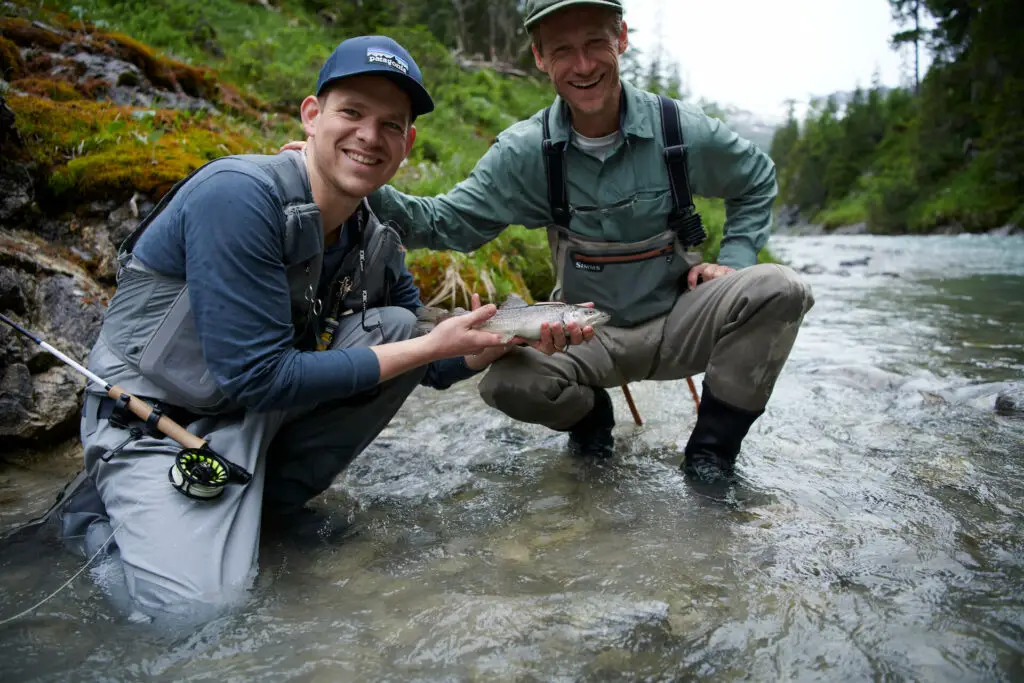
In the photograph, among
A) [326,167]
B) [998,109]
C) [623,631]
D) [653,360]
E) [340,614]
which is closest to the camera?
[623,631]

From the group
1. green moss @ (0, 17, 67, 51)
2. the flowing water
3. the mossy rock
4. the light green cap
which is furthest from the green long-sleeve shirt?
green moss @ (0, 17, 67, 51)

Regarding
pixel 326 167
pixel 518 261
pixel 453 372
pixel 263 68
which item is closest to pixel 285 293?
pixel 326 167

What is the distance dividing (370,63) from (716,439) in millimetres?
2680

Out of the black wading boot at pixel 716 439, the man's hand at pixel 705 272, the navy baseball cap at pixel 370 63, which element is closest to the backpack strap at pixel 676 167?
the man's hand at pixel 705 272

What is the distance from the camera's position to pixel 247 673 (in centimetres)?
214

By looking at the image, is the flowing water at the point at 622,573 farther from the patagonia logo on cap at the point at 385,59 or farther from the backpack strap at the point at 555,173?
the patagonia logo on cap at the point at 385,59

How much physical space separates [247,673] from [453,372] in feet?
6.34

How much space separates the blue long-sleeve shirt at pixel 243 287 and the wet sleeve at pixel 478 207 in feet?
4.21

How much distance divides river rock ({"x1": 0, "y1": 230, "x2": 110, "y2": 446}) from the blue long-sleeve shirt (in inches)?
72.8

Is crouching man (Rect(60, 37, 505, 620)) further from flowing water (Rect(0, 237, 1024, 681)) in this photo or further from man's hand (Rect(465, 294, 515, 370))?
man's hand (Rect(465, 294, 515, 370))

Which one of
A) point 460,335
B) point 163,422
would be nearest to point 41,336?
point 163,422

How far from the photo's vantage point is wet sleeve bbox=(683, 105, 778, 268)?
156 inches

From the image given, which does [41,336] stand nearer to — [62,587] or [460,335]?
[62,587]

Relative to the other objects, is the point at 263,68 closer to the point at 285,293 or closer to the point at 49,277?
the point at 49,277
